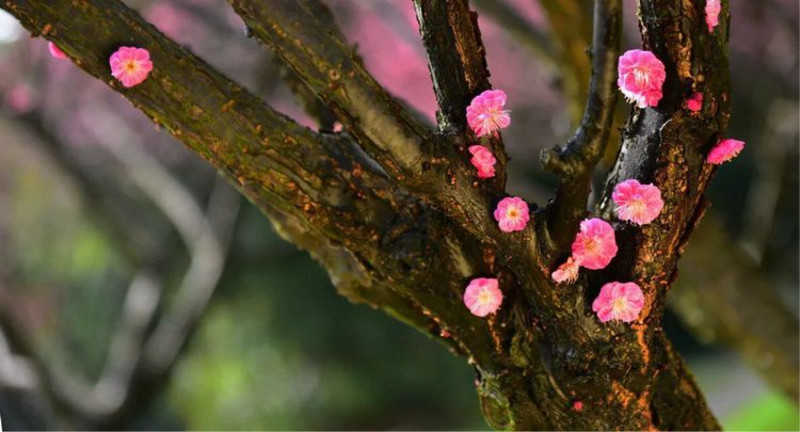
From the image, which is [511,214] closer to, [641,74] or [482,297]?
[482,297]

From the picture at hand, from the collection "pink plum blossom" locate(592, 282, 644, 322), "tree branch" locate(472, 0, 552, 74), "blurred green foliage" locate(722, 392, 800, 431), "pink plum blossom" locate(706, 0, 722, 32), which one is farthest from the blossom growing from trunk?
"blurred green foliage" locate(722, 392, 800, 431)

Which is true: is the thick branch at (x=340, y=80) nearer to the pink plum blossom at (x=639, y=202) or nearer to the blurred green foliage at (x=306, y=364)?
the pink plum blossom at (x=639, y=202)

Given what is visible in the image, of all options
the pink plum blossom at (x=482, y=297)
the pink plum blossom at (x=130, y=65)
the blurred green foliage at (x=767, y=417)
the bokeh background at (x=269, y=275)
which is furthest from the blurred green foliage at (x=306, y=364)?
the pink plum blossom at (x=130, y=65)

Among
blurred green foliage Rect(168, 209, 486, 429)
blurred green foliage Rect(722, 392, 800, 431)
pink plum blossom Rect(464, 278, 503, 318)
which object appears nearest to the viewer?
pink plum blossom Rect(464, 278, 503, 318)

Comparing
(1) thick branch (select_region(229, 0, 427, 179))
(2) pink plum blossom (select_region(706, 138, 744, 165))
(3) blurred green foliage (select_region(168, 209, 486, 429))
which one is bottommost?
(1) thick branch (select_region(229, 0, 427, 179))

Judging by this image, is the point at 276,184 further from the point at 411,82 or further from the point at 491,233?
the point at 411,82

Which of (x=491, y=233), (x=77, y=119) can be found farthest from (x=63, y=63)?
(x=491, y=233)

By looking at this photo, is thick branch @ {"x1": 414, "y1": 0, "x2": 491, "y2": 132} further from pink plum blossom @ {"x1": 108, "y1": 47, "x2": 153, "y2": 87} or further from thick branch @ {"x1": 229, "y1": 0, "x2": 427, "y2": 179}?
pink plum blossom @ {"x1": 108, "y1": 47, "x2": 153, "y2": 87}
